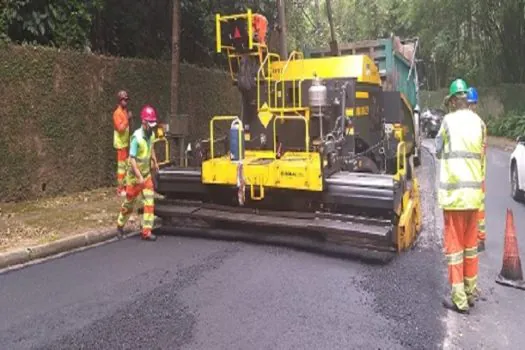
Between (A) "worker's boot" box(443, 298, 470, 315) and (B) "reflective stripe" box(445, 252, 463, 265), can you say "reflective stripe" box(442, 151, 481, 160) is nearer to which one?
(B) "reflective stripe" box(445, 252, 463, 265)

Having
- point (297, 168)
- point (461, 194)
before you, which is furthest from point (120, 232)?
point (461, 194)

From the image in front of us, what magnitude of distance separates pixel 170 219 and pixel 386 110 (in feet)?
12.9

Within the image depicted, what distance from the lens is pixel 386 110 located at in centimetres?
960

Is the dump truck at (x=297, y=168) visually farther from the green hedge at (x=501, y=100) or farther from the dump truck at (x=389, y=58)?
the green hedge at (x=501, y=100)

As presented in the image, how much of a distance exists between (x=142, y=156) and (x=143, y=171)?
0.19 metres

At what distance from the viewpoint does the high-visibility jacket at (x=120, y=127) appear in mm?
10203

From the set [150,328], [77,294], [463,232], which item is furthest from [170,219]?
[463,232]

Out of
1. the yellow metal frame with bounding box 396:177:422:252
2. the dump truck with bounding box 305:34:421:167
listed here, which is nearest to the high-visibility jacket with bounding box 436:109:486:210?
the yellow metal frame with bounding box 396:177:422:252

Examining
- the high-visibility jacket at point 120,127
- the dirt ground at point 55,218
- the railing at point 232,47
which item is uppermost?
the railing at point 232,47

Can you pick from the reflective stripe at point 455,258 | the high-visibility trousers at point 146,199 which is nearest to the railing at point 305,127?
the high-visibility trousers at point 146,199

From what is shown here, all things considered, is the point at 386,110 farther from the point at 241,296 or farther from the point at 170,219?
the point at 241,296

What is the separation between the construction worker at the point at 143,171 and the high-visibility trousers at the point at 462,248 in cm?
384

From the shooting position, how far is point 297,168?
683cm

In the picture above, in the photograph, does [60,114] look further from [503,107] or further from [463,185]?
[503,107]
